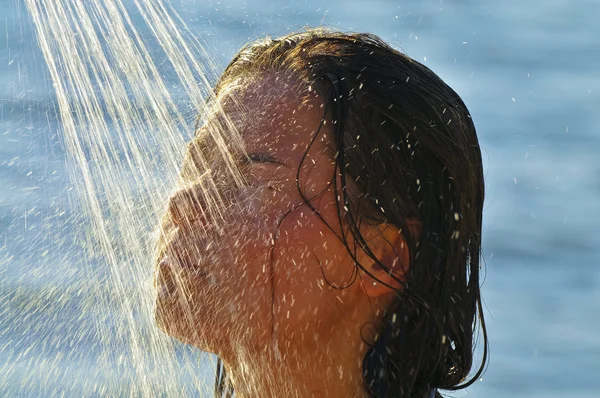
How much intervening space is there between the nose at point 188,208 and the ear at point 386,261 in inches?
14.1

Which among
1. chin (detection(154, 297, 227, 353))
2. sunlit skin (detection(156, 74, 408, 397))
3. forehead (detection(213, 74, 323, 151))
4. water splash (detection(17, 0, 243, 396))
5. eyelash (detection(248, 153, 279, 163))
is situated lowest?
water splash (detection(17, 0, 243, 396))

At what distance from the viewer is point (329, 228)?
2258 millimetres

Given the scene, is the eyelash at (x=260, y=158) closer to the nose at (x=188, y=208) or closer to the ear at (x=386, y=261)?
the nose at (x=188, y=208)

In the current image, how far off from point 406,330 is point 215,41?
289 centimetres

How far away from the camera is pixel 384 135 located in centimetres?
238

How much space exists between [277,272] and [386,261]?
263 millimetres

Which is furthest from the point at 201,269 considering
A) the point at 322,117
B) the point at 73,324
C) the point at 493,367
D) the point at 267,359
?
the point at 73,324

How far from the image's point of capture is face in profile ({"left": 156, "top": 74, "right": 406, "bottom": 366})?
2.22 meters

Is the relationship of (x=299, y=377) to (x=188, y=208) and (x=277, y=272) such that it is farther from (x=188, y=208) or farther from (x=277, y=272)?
→ (x=188, y=208)

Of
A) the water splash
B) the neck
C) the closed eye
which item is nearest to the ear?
the neck

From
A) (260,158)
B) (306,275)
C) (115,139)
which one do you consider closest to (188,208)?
(260,158)

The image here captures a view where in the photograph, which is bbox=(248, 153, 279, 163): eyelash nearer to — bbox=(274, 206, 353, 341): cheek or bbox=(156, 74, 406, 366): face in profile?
bbox=(156, 74, 406, 366): face in profile

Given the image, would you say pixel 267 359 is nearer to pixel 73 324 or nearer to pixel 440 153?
pixel 440 153

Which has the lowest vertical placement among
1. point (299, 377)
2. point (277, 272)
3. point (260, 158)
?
point (299, 377)
